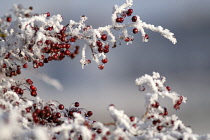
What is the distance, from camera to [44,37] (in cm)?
282

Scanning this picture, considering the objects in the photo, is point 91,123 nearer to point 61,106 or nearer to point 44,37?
point 61,106

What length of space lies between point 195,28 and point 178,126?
24.0m

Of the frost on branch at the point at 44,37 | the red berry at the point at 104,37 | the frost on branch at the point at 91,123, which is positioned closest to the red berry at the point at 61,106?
the frost on branch at the point at 91,123

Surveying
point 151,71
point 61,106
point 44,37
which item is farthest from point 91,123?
point 151,71

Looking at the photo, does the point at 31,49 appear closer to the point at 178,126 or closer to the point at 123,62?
the point at 178,126

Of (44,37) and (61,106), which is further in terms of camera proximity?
(61,106)

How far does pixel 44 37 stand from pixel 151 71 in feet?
50.8

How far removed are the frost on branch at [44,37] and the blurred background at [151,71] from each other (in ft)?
26.1

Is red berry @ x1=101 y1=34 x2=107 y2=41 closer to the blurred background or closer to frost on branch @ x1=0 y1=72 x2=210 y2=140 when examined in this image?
frost on branch @ x1=0 y1=72 x2=210 y2=140

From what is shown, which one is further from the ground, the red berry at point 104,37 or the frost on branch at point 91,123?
the red berry at point 104,37

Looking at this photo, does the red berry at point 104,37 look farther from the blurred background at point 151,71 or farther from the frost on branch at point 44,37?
the blurred background at point 151,71

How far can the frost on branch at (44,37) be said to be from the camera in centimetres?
287

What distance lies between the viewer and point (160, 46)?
2350 centimetres

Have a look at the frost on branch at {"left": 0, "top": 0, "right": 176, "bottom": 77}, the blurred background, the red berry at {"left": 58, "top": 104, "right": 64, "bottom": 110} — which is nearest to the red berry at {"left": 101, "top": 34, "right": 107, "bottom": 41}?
the frost on branch at {"left": 0, "top": 0, "right": 176, "bottom": 77}
